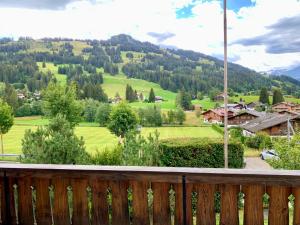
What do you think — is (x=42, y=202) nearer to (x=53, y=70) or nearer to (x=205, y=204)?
(x=205, y=204)

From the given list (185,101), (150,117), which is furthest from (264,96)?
(150,117)

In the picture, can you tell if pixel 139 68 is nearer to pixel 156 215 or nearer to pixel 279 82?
pixel 279 82

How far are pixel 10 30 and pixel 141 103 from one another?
23.0 ft

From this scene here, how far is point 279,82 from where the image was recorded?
1172 centimetres

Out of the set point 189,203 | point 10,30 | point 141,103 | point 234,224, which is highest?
point 10,30

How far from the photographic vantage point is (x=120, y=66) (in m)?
24.8

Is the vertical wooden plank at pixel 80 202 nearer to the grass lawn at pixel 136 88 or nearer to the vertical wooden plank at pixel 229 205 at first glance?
the vertical wooden plank at pixel 229 205

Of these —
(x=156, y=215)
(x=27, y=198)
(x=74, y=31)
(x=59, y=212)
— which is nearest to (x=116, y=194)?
(x=156, y=215)

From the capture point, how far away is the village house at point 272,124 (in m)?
11.6

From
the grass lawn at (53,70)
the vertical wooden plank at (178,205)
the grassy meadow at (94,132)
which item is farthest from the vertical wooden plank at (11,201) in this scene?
the grass lawn at (53,70)

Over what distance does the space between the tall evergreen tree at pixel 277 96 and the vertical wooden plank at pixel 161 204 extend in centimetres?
1012

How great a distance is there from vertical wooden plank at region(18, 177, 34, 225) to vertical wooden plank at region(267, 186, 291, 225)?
1.18 m

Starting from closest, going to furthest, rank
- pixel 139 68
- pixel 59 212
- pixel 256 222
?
pixel 256 222
pixel 59 212
pixel 139 68

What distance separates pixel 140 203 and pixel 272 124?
1125 cm
